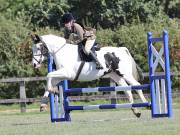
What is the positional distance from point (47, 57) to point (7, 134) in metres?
4.65

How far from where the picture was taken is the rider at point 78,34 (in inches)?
611

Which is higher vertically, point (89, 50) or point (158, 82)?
point (89, 50)

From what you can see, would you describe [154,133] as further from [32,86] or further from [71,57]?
[32,86]

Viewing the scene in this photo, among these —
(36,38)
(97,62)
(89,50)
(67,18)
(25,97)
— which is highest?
(67,18)

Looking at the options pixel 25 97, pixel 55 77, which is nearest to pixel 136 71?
pixel 55 77

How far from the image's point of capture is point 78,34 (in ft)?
51.0

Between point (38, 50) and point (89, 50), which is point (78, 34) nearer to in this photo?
point (89, 50)

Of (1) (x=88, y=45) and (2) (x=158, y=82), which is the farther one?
(1) (x=88, y=45)

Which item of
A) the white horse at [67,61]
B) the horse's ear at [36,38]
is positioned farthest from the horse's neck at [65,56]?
the horse's ear at [36,38]

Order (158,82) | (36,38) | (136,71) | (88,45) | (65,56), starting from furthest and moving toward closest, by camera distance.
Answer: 1. (136,71)
2. (36,38)
3. (88,45)
4. (65,56)
5. (158,82)

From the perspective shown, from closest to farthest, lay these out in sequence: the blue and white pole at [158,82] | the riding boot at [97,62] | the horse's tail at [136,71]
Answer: the blue and white pole at [158,82], the riding boot at [97,62], the horse's tail at [136,71]

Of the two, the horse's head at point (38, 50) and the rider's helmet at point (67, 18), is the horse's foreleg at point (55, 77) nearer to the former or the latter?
the horse's head at point (38, 50)

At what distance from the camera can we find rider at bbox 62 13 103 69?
15524 millimetres

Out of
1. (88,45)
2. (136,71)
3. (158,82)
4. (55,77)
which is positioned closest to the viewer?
(158,82)
